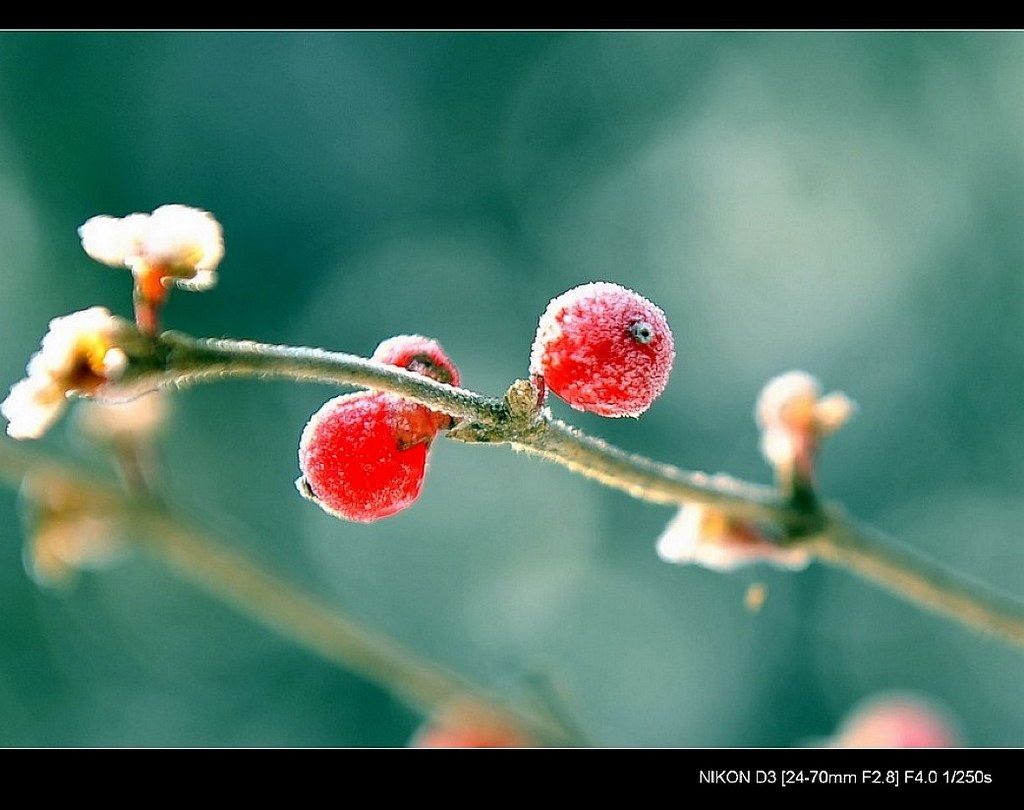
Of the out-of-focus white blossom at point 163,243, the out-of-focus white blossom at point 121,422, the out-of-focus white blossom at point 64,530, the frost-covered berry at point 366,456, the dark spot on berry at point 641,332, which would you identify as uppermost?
the out-of-focus white blossom at point 121,422

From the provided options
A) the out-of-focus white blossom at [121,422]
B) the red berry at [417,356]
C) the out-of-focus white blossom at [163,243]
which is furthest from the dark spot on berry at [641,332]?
the out-of-focus white blossom at [121,422]

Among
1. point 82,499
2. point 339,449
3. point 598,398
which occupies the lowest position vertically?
point 339,449

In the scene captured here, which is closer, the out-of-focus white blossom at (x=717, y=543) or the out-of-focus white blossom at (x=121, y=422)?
the out-of-focus white blossom at (x=717, y=543)

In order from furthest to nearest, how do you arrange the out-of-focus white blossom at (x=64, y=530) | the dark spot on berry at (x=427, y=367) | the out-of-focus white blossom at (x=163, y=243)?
the out-of-focus white blossom at (x=64, y=530) → the dark spot on berry at (x=427, y=367) → the out-of-focus white blossom at (x=163, y=243)

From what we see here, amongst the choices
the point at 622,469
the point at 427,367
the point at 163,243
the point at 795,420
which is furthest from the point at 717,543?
the point at 163,243

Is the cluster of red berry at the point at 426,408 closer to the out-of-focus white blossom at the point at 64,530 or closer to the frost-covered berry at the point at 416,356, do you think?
the frost-covered berry at the point at 416,356

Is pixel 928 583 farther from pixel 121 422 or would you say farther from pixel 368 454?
pixel 121 422
